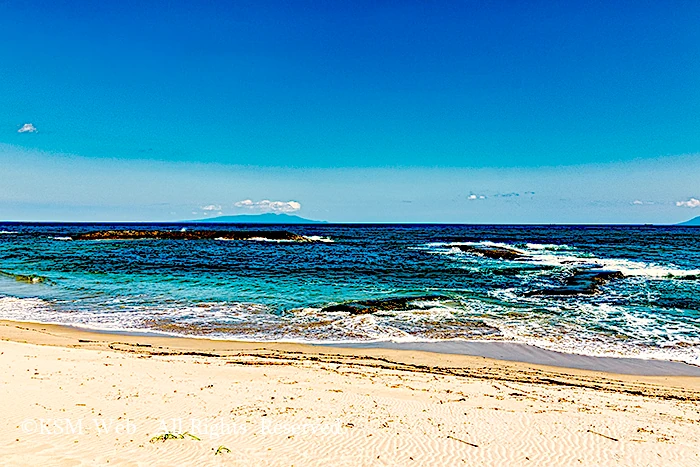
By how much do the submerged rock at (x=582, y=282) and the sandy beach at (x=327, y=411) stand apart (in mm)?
12244

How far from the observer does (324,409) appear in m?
7.68

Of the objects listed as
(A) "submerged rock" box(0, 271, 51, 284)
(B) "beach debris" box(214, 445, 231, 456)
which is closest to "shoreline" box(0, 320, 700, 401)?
(B) "beach debris" box(214, 445, 231, 456)

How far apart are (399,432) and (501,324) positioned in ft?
34.5

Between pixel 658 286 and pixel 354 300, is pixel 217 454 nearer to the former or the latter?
pixel 354 300

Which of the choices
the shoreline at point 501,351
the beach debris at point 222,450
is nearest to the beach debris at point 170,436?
the beach debris at point 222,450

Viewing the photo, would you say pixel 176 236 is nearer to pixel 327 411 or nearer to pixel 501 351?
pixel 501 351

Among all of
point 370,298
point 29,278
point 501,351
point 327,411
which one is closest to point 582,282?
point 370,298

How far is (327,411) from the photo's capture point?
7.59 metres

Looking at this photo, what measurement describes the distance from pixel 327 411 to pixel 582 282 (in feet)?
74.7

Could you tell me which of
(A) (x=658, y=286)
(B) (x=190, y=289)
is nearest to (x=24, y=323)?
(B) (x=190, y=289)

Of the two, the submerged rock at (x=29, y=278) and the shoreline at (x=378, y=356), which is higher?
the submerged rock at (x=29, y=278)

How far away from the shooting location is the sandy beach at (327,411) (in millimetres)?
6047

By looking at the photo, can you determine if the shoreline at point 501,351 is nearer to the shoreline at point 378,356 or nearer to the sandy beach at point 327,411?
the shoreline at point 378,356

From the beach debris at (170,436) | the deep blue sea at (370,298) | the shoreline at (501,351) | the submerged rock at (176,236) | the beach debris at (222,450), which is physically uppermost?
the submerged rock at (176,236)
